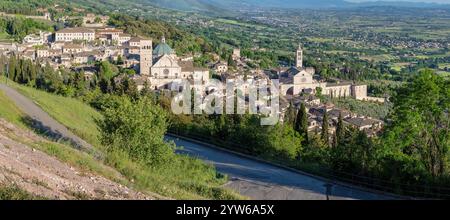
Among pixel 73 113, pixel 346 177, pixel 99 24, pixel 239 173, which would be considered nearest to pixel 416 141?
pixel 346 177

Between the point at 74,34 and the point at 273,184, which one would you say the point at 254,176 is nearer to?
the point at 273,184

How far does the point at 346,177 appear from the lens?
37.5ft

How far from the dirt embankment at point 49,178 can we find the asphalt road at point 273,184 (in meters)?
3.73

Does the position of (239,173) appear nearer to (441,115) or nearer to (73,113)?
(441,115)

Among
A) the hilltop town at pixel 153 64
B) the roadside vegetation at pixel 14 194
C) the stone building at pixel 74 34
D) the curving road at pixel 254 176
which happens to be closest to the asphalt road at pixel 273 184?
the curving road at pixel 254 176

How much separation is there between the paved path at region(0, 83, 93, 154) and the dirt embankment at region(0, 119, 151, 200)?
11.0 ft

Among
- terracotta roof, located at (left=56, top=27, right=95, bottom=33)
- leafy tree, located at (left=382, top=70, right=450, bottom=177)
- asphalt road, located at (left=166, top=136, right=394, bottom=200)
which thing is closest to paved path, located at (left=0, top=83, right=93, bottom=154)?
asphalt road, located at (left=166, top=136, right=394, bottom=200)

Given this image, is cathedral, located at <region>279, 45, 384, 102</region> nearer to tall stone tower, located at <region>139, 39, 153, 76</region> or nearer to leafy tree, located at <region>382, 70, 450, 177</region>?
tall stone tower, located at <region>139, 39, 153, 76</region>

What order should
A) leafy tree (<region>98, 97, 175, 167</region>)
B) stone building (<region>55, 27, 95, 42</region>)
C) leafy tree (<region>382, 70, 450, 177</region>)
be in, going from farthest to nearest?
stone building (<region>55, 27, 95, 42</region>) < leafy tree (<region>382, 70, 450, 177</region>) < leafy tree (<region>98, 97, 175, 167</region>)

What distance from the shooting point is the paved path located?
39.5ft

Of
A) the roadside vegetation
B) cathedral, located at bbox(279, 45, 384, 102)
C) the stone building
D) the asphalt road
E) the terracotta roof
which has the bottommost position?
cathedral, located at bbox(279, 45, 384, 102)

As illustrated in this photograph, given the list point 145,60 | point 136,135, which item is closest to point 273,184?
point 136,135

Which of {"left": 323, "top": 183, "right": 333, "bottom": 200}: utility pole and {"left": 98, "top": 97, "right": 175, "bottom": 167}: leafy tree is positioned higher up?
{"left": 98, "top": 97, "right": 175, "bottom": 167}: leafy tree
